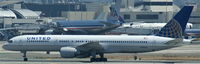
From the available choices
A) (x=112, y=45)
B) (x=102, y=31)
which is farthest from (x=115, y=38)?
(x=102, y=31)

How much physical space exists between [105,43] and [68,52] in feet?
16.2

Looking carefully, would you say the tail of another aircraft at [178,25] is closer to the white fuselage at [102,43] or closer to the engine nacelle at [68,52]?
the white fuselage at [102,43]

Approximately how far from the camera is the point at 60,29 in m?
186

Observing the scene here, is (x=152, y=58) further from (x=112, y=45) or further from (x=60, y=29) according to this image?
(x=60, y=29)

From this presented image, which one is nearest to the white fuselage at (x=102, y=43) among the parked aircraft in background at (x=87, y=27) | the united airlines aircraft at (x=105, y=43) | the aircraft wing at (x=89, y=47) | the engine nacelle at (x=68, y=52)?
the united airlines aircraft at (x=105, y=43)

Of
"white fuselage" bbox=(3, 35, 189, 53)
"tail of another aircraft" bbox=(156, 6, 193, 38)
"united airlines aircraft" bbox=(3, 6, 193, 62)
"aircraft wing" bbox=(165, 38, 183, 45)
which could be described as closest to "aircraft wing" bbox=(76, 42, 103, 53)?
"united airlines aircraft" bbox=(3, 6, 193, 62)

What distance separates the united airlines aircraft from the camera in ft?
316

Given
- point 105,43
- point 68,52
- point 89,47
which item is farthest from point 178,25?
point 68,52

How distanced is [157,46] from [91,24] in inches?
3738

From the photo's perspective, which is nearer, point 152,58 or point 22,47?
point 22,47

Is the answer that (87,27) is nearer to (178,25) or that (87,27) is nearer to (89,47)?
(89,47)

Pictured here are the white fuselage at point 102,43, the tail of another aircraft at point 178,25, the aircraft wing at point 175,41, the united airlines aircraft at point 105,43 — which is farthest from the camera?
the tail of another aircraft at point 178,25

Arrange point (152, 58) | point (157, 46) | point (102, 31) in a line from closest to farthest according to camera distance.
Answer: point (157, 46), point (152, 58), point (102, 31)

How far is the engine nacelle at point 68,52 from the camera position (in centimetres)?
9556
